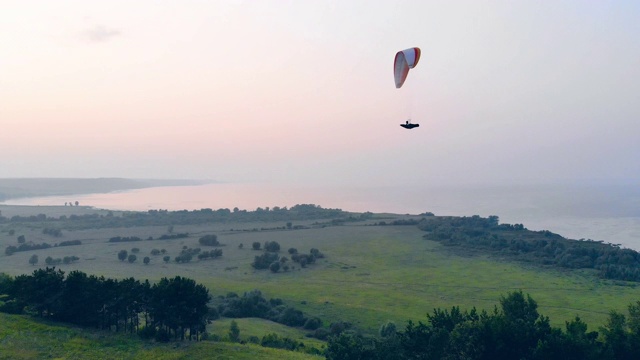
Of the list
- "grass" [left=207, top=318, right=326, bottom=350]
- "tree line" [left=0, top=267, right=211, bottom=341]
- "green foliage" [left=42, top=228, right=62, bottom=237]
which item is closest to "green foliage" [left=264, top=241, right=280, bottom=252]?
"grass" [left=207, top=318, right=326, bottom=350]

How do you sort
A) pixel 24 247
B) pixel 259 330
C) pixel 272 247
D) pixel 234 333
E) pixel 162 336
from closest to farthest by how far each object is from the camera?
pixel 162 336, pixel 234 333, pixel 259 330, pixel 272 247, pixel 24 247

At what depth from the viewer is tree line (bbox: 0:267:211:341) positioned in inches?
1330

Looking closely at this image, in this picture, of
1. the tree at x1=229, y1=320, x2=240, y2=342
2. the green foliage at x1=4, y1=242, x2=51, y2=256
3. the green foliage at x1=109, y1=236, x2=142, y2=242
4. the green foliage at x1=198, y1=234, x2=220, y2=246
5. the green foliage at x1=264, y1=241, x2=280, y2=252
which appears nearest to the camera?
the tree at x1=229, y1=320, x2=240, y2=342

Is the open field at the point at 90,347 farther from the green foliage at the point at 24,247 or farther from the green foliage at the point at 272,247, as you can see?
the green foliage at the point at 24,247

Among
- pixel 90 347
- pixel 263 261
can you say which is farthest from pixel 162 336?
pixel 263 261

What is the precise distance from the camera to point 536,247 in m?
97.9

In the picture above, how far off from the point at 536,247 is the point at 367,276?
149ft

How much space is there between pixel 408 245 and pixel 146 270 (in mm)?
56752

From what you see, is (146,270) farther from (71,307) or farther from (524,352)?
(524,352)

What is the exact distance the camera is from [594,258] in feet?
287

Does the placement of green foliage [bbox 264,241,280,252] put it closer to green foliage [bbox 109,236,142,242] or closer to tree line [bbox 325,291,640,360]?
green foliage [bbox 109,236,142,242]

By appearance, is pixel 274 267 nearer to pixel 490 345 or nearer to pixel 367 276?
pixel 367 276

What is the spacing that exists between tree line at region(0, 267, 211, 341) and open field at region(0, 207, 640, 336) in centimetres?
2016

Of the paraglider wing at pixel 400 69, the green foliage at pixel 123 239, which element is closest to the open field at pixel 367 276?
the green foliage at pixel 123 239
